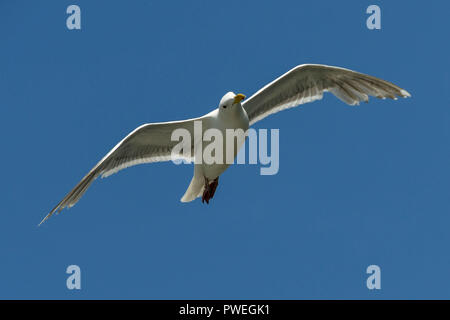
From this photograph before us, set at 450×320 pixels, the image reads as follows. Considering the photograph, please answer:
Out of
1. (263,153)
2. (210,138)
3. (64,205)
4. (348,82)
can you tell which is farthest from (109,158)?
(348,82)

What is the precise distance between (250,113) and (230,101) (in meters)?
1.31

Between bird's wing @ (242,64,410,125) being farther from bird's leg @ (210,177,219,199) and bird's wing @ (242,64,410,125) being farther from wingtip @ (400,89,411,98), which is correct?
bird's leg @ (210,177,219,199)

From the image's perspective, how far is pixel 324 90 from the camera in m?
10.4

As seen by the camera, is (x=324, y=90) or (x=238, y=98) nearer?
(x=238, y=98)

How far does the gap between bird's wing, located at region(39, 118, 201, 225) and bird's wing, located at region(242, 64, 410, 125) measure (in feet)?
4.12

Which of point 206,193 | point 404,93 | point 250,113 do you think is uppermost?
point 404,93

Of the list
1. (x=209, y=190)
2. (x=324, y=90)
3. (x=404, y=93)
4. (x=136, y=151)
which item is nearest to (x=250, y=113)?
(x=324, y=90)

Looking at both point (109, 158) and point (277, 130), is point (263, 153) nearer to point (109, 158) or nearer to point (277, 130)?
point (277, 130)

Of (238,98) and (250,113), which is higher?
(250,113)

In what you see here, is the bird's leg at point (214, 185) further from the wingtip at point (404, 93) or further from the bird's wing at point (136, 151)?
the wingtip at point (404, 93)

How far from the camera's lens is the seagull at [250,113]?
9906 mm

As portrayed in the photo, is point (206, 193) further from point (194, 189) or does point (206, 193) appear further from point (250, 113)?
point (250, 113)

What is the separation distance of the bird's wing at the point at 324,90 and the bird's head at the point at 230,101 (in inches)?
40.9

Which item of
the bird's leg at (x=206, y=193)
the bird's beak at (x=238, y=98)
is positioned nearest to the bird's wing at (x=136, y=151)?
the bird's leg at (x=206, y=193)
